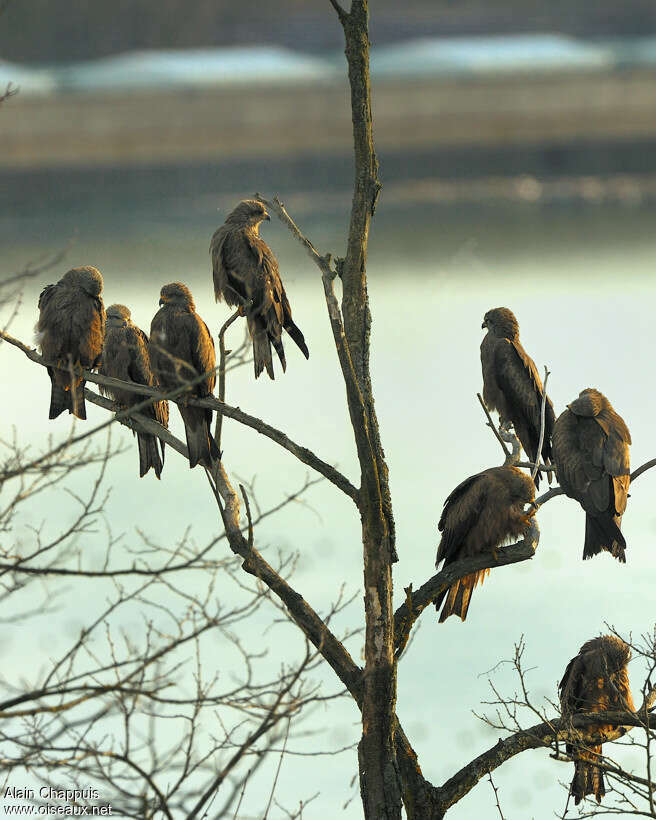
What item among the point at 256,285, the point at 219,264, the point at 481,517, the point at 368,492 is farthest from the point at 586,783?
the point at 219,264

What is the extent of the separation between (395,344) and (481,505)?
12566 mm

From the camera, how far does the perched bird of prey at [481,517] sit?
650 centimetres

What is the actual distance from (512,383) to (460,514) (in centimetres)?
206

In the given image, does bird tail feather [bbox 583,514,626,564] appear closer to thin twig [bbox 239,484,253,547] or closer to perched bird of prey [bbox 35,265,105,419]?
thin twig [bbox 239,484,253,547]

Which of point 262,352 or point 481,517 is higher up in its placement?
point 262,352

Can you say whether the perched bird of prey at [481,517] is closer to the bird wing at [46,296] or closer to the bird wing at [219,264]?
the bird wing at [219,264]

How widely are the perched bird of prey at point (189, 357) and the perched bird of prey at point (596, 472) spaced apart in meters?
2.02

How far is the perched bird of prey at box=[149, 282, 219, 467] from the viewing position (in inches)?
259

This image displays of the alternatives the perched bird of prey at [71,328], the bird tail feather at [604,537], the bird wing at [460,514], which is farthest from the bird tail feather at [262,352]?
the bird tail feather at [604,537]

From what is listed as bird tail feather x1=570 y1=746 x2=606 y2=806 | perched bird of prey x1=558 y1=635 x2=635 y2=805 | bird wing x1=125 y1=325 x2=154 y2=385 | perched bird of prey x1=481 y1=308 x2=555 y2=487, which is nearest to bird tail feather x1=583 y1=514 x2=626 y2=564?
perched bird of prey x1=558 y1=635 x2=635 y2=805

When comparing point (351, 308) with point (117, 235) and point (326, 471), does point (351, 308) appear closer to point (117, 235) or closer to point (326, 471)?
point (326, 471)

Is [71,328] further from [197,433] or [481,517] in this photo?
[481,517]

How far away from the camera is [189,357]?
21.7ft

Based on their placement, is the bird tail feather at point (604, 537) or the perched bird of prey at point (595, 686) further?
the bird tail feather at point (604, 537)
